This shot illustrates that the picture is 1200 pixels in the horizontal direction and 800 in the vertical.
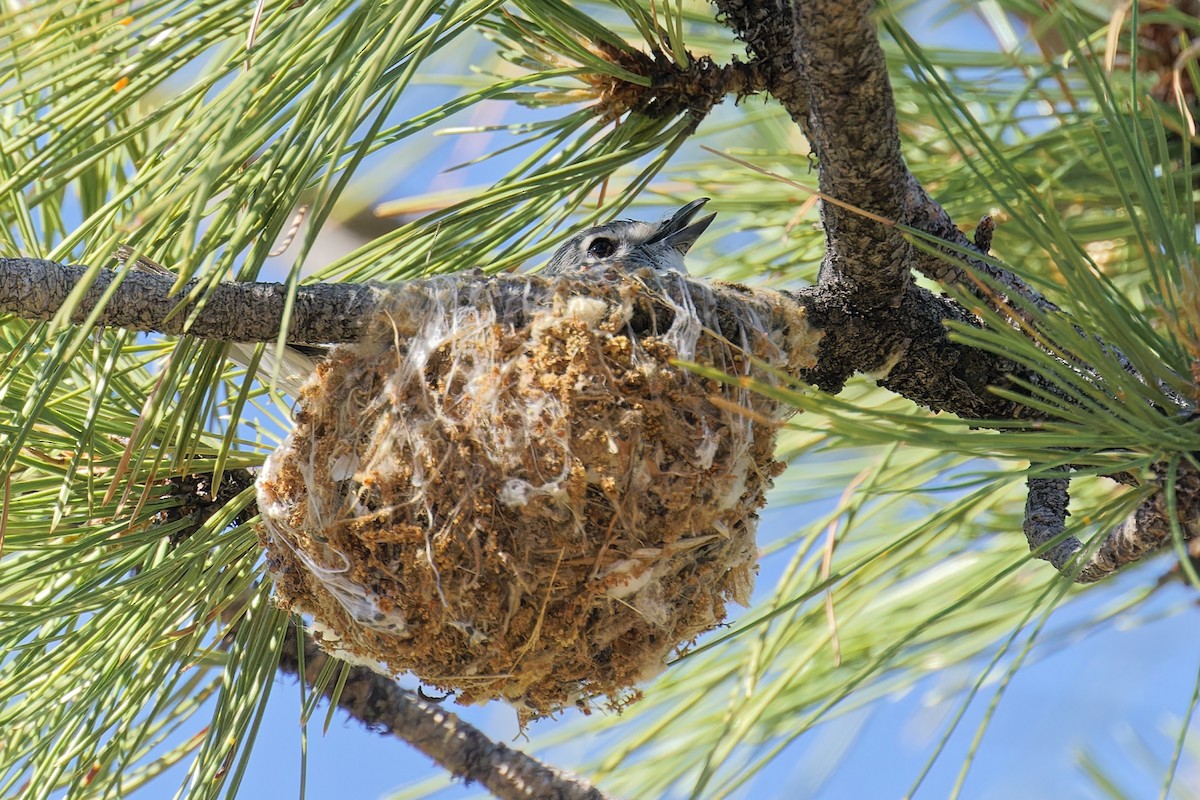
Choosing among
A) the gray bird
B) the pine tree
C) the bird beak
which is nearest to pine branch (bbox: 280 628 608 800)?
the pine tree

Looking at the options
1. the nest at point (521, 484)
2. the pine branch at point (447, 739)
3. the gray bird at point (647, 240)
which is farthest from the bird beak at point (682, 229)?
the pine branch at point (447, 739)

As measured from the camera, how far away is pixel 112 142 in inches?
53.0

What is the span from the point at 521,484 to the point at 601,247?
1214mm

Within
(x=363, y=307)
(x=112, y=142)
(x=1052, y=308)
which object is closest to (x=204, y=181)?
(x=112, y=142)

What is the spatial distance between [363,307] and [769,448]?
2.04 ft

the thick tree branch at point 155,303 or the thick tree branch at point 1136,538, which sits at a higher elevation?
the thick tree branch at point 155,303

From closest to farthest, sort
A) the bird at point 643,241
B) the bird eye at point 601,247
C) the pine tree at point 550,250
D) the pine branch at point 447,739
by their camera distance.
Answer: the pine tree at point 550,250, the pine branch at point 447,739, the bird at point 643,241, the bird eye at point 601,247

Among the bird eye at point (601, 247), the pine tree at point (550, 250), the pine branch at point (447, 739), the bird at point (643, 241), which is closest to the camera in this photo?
the pine tree at point (550, 250)

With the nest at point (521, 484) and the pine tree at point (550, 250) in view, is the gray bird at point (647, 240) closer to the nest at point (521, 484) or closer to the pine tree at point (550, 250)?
the pine tree at point (550, 250)

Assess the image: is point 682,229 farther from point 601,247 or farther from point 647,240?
point 601,247

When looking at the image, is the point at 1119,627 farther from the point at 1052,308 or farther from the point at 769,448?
the point at 769,448

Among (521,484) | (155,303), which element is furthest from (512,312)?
(155,303)

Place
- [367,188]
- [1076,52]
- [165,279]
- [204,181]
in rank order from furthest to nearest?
[367,188]
[165,279]
[1076,52]
[204,181]

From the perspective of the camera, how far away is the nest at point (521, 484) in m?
1.58
